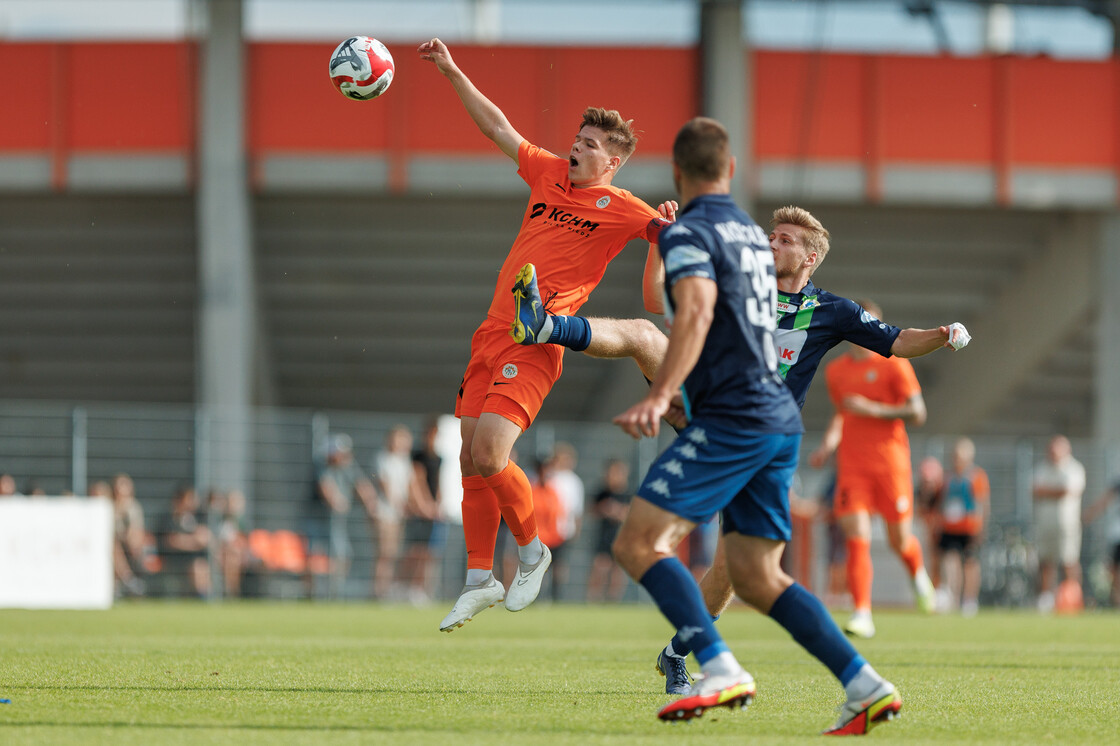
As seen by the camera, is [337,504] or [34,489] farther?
[337,504]

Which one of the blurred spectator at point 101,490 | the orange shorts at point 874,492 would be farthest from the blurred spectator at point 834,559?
the blurred spectator at point 101,490

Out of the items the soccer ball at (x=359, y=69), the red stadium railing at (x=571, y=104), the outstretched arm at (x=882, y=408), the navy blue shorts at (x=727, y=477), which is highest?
the red stadium railing at (x=571, y=104)

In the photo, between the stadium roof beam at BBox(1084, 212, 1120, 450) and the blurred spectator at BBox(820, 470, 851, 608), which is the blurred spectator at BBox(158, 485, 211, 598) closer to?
the blurred spectator at BBox(820, 470, 851, 608)

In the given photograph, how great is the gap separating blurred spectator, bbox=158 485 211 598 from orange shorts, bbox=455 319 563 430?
1227cm

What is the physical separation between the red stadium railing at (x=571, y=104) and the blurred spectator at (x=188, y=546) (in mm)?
6104

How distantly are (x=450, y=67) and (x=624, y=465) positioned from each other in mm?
13363

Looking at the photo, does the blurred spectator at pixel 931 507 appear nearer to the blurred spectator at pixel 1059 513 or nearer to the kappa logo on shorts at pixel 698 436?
the blurred spectator at pixel 1059 513

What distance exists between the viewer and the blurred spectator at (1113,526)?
18.3 meters

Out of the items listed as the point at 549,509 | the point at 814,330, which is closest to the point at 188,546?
the point at 549,509

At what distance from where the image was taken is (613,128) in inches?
255

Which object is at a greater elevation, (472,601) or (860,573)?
(472,601)

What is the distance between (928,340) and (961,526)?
11720 mm

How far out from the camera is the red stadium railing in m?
21.2

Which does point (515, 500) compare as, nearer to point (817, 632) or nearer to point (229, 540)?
point (817, 632)
